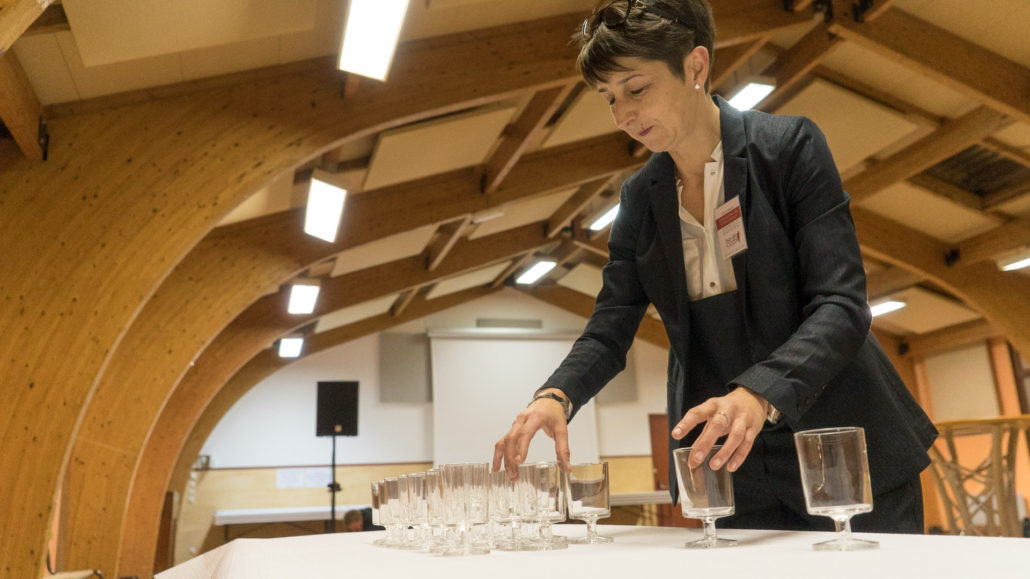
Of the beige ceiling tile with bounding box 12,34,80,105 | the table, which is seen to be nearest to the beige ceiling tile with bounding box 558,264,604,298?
the beige ceiling tile with bounding box 12,34,80,105

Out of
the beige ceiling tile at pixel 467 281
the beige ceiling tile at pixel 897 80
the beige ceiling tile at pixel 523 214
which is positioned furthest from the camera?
the beige ceiling tile at pixel 467 281

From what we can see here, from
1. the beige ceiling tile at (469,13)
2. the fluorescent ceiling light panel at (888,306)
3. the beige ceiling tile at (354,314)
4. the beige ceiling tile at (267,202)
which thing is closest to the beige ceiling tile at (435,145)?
the beige ceiling tile at (267,202)

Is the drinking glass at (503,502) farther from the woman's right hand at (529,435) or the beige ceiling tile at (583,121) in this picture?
the beige ceiling tile at (583,121)

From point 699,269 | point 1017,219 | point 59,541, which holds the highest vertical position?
point 1017,219

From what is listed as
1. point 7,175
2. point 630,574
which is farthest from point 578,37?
point 7,175

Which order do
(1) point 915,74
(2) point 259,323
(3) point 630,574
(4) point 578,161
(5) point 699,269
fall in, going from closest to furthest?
(3) point 630,574, (5) point 699,269, (1) point 915,74, (4) point 578,161, (2) point 259,323

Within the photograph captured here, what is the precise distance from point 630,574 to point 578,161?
266 inches

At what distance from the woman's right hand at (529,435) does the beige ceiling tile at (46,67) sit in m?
3.06

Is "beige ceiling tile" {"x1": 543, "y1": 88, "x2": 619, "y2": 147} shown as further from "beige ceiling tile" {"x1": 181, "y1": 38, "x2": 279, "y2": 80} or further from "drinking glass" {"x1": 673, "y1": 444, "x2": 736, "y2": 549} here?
"drinking glass" {"x1": 673, "y1": 444, "x2": 736, "y2": 549}

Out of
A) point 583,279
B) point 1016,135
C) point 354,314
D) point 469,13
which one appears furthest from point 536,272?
point 469,13

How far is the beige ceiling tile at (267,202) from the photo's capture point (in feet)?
18.9

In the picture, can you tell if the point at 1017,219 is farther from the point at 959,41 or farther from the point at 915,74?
the point at 959,41

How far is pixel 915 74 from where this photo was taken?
21.4ft

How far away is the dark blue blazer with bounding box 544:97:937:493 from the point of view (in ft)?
3.69
